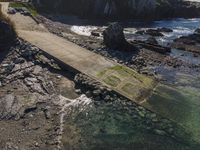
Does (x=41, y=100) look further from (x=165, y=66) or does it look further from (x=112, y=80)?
(x=165, y=66)

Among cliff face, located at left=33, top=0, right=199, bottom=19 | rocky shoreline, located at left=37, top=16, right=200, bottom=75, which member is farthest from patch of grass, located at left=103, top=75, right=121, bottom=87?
cliff face, located at left=33, top=0, right=199, bottom=19

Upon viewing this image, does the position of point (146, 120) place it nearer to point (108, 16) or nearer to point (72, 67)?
point (72, 67)

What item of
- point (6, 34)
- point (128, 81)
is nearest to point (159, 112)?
point (128, 81)

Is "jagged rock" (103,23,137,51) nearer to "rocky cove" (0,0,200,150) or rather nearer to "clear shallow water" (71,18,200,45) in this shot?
"rocky cove" (0,0,200,150)

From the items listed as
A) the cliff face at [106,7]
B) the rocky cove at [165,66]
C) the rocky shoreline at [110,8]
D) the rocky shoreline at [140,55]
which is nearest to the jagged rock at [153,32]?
the rocky cove at [165,66]

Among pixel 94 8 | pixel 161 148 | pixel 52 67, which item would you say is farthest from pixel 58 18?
pixel 161 148
